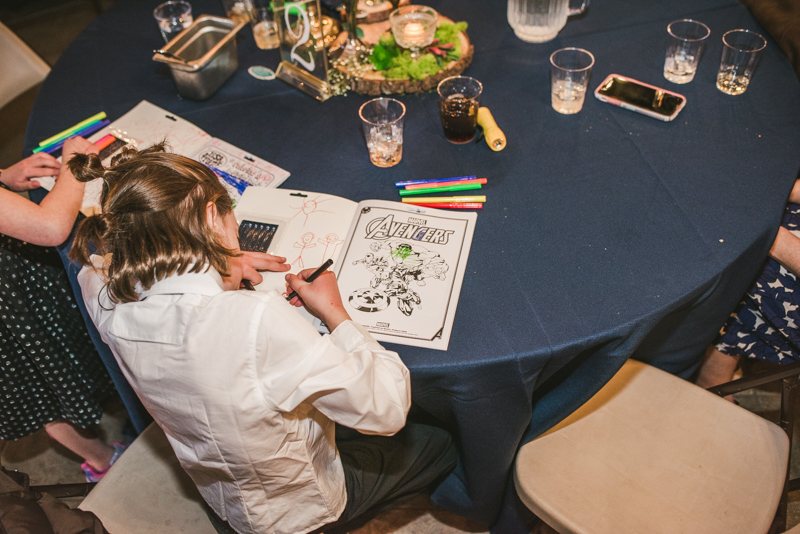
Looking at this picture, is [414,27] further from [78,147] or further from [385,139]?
[78,147]

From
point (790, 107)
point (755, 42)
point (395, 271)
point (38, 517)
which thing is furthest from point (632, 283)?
point (38, 517)

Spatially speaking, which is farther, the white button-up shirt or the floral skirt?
the floral skirt

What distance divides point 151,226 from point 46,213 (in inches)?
19.5

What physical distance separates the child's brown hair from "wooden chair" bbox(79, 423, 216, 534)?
1.53ft

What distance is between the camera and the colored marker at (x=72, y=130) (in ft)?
4.98

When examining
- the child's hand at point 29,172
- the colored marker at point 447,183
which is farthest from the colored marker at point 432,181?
the child's hand at point 29,172

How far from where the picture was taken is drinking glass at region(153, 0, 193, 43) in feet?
6.12

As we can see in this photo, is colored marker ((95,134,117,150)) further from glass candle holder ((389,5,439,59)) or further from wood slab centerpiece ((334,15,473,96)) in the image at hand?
glass candle holder ((389,5,439,59))

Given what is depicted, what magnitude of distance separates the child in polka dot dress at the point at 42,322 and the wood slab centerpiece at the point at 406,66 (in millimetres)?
722

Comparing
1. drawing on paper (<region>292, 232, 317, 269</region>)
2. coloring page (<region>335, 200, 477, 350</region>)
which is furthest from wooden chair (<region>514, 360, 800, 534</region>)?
drawing on paper (<region>292, 232, 317, 269</region>)

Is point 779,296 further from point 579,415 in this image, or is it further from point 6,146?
point 6,146

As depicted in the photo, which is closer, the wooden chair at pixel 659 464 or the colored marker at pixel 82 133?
the wooden chair at pixel 659 464

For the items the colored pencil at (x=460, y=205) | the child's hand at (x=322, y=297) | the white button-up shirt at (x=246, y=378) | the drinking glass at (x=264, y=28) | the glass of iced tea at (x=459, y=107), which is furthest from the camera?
the drinking glass at (x=264, y=28)

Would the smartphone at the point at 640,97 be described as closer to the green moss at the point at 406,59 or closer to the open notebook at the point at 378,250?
the green moss at the point at 406,59
